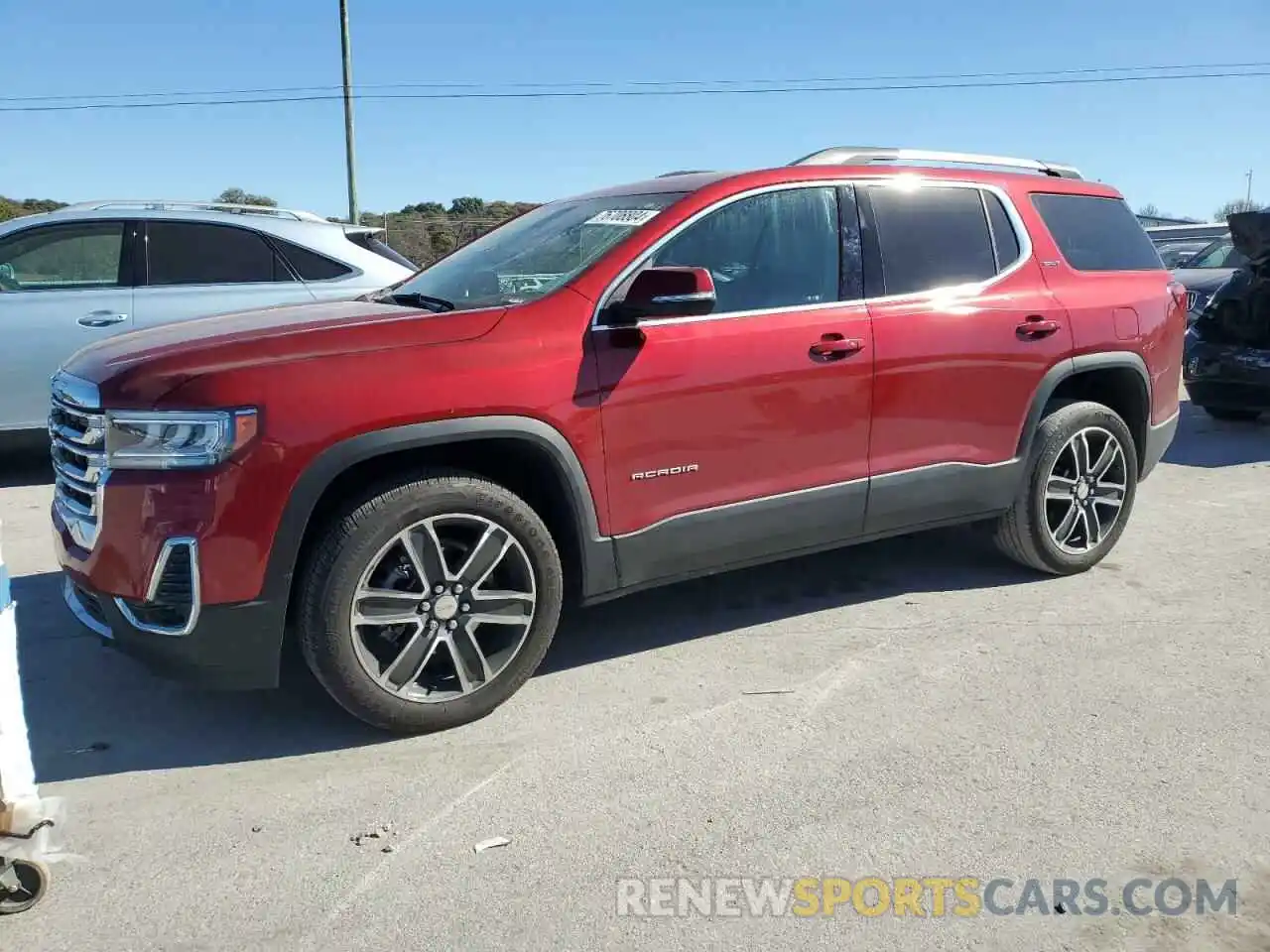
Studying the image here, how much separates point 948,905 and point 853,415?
1.99 meters

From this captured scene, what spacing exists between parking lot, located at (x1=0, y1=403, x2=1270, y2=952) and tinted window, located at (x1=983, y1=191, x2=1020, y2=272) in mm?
1485

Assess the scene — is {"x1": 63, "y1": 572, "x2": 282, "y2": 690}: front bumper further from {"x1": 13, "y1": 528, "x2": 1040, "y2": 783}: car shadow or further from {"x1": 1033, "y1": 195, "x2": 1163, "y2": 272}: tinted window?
{"x1": 1033, "y1": 195, "x2": 1163, "y2": 272}: tinted window

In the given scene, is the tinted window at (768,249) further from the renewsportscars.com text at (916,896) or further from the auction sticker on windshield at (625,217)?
the renewsportscars.com text at (916,896)

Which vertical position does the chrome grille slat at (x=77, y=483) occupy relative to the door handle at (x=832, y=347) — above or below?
below

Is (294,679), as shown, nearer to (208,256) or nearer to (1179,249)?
(208,256)

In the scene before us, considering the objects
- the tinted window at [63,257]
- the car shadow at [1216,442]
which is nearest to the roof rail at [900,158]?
the car shadow at [1216,442]

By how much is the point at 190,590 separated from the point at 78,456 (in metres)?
0.63

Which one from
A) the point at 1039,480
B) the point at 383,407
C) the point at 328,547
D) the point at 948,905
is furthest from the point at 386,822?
the point at 1039,480

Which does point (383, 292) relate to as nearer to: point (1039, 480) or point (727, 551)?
point (727, 551)

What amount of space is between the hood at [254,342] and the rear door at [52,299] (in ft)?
11.0

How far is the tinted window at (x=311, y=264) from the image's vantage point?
719 centimetres

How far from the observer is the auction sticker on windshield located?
12.7 feet

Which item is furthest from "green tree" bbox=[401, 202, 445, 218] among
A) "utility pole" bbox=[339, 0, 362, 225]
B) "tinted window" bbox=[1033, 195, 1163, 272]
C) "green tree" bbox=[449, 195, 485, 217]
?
"tinted window" bbox=[1033, 195, 1163, 272]

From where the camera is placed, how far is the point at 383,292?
4430 millimetres
